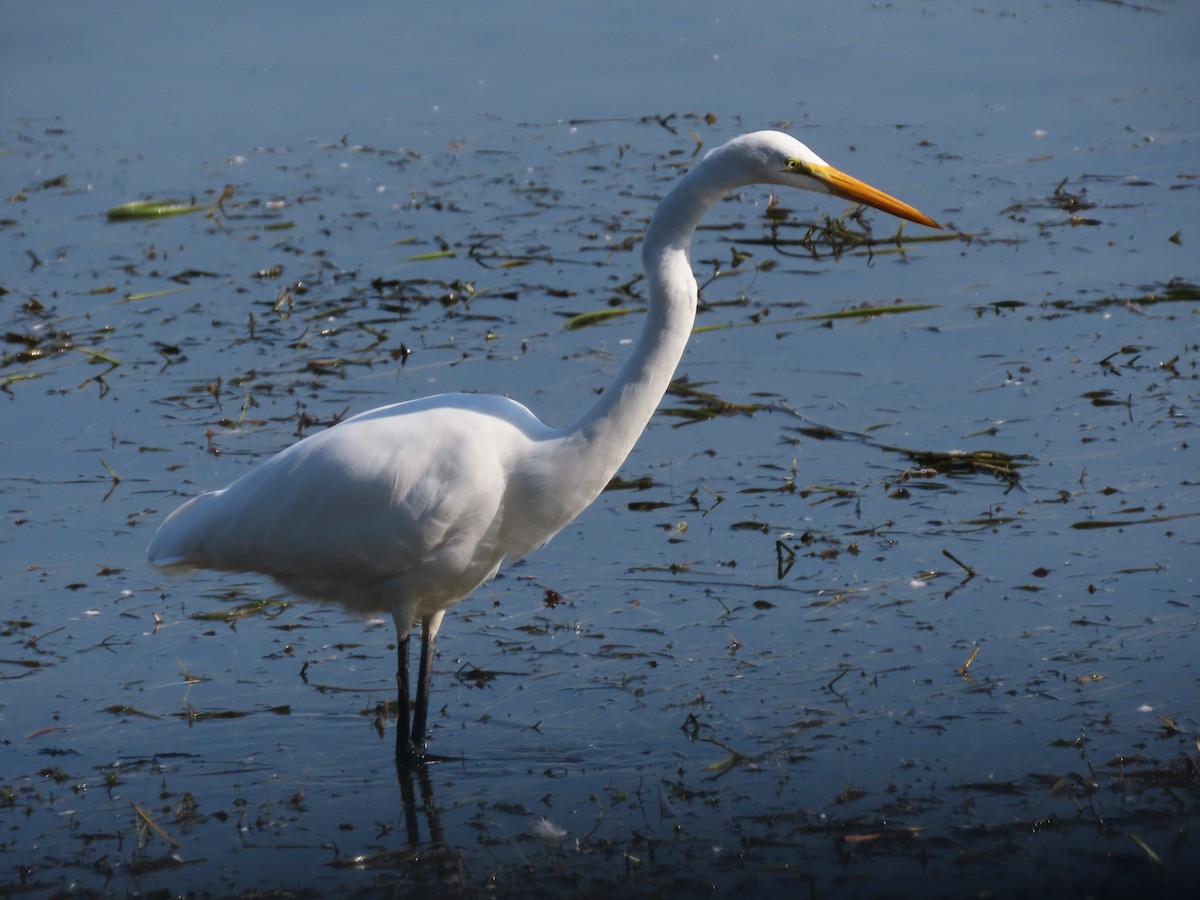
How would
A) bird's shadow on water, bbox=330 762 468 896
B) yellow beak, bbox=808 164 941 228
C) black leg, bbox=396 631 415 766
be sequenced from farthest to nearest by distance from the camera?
black leg, bbox=396 631 415 766
yellow beak, bbox=808 164 941 228
bird's shadow on water, bbox=330 762 468 896

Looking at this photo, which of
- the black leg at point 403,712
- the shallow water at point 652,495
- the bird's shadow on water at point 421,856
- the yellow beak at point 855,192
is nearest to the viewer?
the bird's shadow on water at point 421,856

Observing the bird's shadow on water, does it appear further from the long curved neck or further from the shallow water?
the long curved neck

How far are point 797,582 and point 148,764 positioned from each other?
2.23 metres

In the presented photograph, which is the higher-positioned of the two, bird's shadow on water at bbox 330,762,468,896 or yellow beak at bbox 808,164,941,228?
yellow beak at bbox 808,164,941,228

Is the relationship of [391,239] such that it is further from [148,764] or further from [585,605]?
[148,764]

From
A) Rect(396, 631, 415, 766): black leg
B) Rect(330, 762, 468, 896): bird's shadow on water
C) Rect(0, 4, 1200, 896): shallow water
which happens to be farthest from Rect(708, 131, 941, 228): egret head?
Rect(330, 762, 468, 896): bird's shadow on water

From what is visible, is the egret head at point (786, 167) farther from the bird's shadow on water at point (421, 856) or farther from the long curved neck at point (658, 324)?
the bird's shadow on water at point (421, 856)

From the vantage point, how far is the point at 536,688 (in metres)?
4.73

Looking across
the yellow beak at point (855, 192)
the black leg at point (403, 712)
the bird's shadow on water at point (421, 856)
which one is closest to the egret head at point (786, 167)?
the yellow beak at point (855, 192)

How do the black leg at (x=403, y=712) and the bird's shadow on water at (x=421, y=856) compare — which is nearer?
the bird's shadow on water at (x=421, y=856)

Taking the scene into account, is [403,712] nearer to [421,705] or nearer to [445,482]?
[421,705]

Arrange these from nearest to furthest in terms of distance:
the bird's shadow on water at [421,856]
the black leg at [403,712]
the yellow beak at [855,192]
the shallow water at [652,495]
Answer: the bird's shadow on water at [421,856], the shallow water at [652,495], the yellow beak at [855,192], the black leg at [403,712]

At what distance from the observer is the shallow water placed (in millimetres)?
3943

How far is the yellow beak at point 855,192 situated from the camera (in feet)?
13.3
